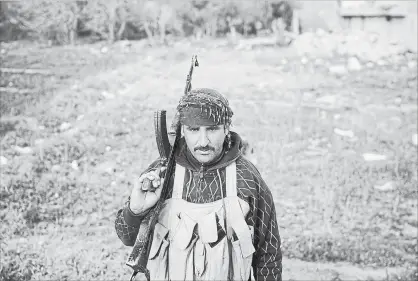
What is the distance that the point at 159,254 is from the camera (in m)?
2.18

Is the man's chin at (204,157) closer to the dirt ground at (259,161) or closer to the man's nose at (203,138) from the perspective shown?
the man's nose at (203,138)

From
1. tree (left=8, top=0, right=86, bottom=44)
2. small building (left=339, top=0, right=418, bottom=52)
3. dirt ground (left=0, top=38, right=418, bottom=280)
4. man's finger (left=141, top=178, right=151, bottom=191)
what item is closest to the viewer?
man's finger (left=141, top=178, right=151, bottom=191)

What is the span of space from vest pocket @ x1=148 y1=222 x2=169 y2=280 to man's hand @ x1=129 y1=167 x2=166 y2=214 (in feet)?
0.57

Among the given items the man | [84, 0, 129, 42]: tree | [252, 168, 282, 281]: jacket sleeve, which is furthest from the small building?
the man

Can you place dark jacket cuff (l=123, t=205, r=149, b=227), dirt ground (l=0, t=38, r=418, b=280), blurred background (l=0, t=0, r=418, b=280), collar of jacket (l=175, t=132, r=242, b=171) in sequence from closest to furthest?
dark jacket cuff (l=123, t=205, r=149, b=227) → collar of jacket (l=175, t=132, r=242, b=171) → dirt ground (l=0, t=38, r=418, b=280) → blurred background (l=0, t=0, r=418, b=280)

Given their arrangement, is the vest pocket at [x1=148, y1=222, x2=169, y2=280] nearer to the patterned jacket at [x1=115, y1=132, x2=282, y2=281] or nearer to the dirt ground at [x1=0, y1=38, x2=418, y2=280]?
the patterned jacket at [x1=115, y1=132, x2=282, y2=281]

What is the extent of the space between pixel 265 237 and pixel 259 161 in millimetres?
4569

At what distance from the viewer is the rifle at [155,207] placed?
80.8 inches

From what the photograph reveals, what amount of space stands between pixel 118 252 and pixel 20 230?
3.27ft

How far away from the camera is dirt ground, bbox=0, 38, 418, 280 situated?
4.64 meters

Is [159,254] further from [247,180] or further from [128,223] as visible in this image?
[247,180]

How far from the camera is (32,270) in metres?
4.14

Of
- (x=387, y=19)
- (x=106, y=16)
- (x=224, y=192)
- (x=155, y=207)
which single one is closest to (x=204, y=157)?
(x=224, y=192)

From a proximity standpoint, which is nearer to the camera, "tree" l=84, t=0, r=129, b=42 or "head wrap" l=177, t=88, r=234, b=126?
"head wrap" l=177, t=88, r=234, b=126
